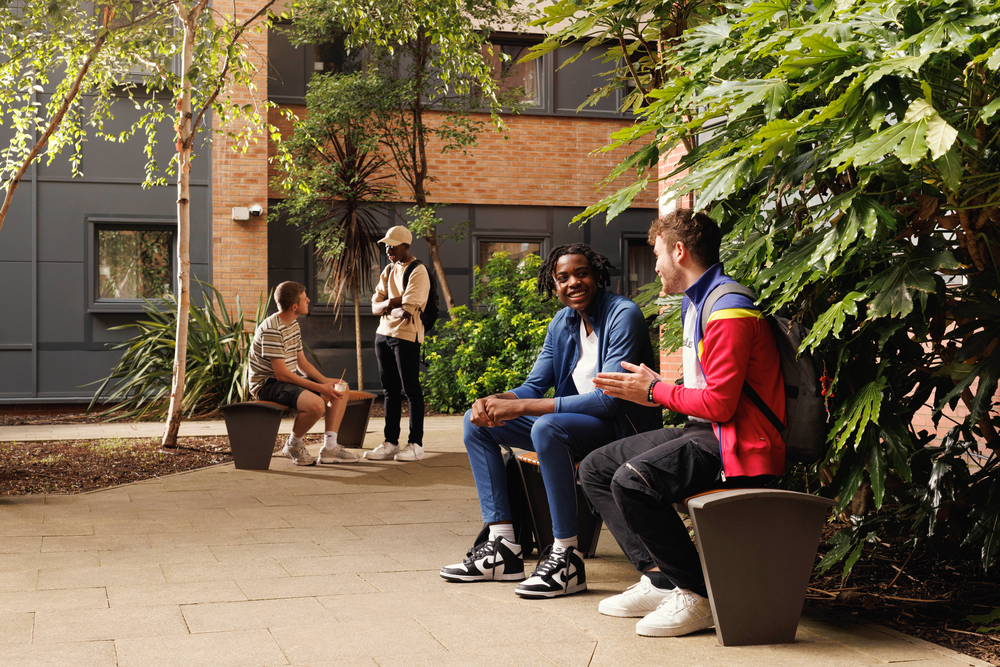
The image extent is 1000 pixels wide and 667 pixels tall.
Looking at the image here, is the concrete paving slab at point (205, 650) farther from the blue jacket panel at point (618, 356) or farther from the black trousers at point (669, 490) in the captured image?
the blue jacket panel at point (618, 356)

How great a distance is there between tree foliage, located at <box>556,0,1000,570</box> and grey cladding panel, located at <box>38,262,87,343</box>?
11.0 metres

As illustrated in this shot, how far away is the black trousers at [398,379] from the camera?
768 centimetres

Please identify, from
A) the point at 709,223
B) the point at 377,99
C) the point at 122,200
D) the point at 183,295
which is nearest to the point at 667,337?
the point at 709,223

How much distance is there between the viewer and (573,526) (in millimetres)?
3811

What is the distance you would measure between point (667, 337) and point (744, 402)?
50.0 inches

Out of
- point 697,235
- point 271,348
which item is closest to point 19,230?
point 271,348

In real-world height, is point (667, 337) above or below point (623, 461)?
above

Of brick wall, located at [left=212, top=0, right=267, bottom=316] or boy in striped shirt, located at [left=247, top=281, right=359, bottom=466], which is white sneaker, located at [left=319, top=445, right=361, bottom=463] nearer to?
boy in striped shirt, located at [left=247, top=281, right=359, bottom=466]

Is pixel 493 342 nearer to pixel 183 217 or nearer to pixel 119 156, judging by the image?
pixel 183 217

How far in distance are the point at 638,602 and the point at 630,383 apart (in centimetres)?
83

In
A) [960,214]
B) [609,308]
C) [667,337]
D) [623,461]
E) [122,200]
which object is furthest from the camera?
[122,200]

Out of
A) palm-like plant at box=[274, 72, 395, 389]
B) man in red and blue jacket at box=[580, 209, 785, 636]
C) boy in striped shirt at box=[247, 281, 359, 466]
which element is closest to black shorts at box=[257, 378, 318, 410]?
boy in striped shirt at box=[247, 281, 359, 466]

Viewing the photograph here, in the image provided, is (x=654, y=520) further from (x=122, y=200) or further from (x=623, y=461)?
(x=122, y=200)

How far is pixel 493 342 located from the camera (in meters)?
11.8
